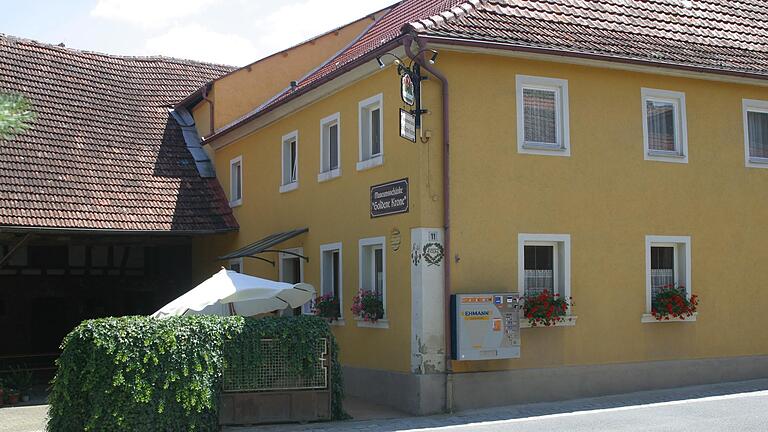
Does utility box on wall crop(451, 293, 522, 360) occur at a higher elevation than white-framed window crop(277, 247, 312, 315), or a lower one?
lower

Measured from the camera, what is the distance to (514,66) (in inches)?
574

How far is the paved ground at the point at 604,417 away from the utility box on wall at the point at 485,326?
832 millimetres

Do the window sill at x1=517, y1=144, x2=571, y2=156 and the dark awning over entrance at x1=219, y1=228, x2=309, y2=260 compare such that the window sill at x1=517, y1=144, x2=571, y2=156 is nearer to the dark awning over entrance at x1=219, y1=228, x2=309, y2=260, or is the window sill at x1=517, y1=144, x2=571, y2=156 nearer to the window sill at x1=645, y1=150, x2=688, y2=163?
the window sill at x1=645, y1=150, x2=688, y2=163

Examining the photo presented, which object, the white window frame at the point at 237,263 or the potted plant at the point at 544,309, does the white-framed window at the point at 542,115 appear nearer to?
the potted plant at the point at 544,309

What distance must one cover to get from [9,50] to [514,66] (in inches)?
592

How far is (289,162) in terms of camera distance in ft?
64.3

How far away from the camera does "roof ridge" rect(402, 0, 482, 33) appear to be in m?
13.5

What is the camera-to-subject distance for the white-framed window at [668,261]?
50.6 ft

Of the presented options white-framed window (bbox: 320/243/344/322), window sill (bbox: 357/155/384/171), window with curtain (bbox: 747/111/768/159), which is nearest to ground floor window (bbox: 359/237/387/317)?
window sill (bbox: 357/155/384/171)

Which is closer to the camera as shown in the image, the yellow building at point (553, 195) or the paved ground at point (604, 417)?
the paved ground at point (604, 417)

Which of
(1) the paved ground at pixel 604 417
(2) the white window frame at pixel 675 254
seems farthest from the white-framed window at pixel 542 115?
(1) the paved ground at pixel 604 417

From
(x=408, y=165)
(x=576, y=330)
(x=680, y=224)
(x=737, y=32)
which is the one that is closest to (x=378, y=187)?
(x=408, y=165)

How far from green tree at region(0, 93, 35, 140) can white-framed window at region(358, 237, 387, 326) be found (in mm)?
8616

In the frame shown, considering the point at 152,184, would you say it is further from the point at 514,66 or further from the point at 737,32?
the point at 737,32
